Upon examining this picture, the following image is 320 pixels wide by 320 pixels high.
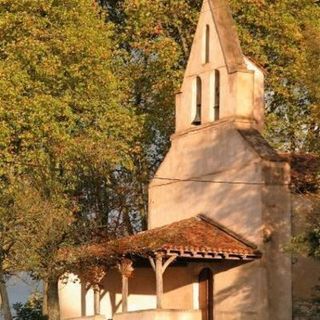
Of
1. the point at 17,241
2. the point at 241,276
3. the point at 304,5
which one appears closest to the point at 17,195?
the point at 17,241

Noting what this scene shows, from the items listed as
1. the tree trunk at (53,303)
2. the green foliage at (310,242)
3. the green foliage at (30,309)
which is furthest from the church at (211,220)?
the green foliage at (30,309)

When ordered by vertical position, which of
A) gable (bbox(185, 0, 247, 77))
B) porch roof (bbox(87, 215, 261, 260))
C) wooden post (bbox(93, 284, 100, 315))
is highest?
gable (bbox(185, 0, 247, 77))

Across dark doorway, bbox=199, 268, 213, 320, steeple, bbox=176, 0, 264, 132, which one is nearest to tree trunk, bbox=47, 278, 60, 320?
dark doorway, bbox=199, 268, 213, 320

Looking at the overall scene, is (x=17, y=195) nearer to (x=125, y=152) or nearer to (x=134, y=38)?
(x=125, y=152)

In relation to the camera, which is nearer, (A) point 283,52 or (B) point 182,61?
(A) point 283,52

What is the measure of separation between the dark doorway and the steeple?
4.88 m

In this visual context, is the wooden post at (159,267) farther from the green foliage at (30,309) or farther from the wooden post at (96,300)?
the green foliage at (30,309)

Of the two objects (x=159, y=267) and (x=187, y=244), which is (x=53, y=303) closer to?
(x=159, y=267)

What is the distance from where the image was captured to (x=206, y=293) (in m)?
33.2

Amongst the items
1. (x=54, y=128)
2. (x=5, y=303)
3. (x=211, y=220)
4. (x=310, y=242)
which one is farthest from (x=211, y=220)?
(x=5, y=303)

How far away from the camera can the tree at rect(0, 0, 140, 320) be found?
3450cm

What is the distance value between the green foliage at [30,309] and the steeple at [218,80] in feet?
43.5

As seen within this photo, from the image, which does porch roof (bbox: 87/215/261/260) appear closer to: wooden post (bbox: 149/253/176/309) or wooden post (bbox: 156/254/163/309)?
wooden post (bbox: 149/253/176/309)

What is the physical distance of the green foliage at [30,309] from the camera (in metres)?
45.8
